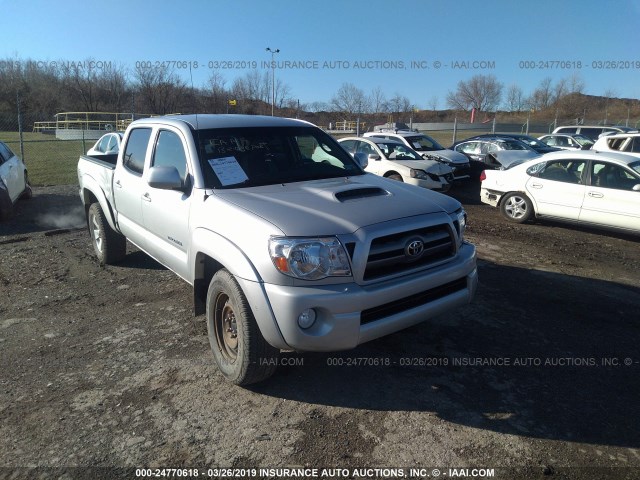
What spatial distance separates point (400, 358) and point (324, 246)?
1.40 metres

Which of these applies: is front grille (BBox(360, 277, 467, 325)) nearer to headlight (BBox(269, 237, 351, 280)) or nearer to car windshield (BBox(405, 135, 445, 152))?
headlight (BBox(269, 237, 351, 280))

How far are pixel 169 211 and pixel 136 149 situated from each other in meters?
1.38

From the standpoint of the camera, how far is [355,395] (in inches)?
128

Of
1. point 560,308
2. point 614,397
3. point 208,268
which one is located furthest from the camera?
point 560,308

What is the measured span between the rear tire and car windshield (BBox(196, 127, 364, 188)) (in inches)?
103

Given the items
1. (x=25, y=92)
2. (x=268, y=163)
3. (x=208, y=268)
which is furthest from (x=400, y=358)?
(x=25, y=92)

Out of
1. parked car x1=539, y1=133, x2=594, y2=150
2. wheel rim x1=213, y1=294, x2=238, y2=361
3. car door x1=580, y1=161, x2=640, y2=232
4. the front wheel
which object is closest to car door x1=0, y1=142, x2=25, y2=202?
wheel rim x1=213, y1=294, x2=238, y2=361

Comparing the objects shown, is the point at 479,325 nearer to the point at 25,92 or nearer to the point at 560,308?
the point at 560,308

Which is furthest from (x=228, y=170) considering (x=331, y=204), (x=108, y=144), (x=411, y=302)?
(x=108, y=144)

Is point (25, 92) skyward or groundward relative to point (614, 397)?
skyward

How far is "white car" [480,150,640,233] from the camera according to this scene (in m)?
7.53

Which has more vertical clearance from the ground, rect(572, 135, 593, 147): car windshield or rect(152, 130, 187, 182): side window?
rect(572, 135, 593, 147): car windshield

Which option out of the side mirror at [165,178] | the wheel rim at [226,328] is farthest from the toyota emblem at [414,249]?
the side mirror at [165,178]

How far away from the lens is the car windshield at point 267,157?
3.80 metres
